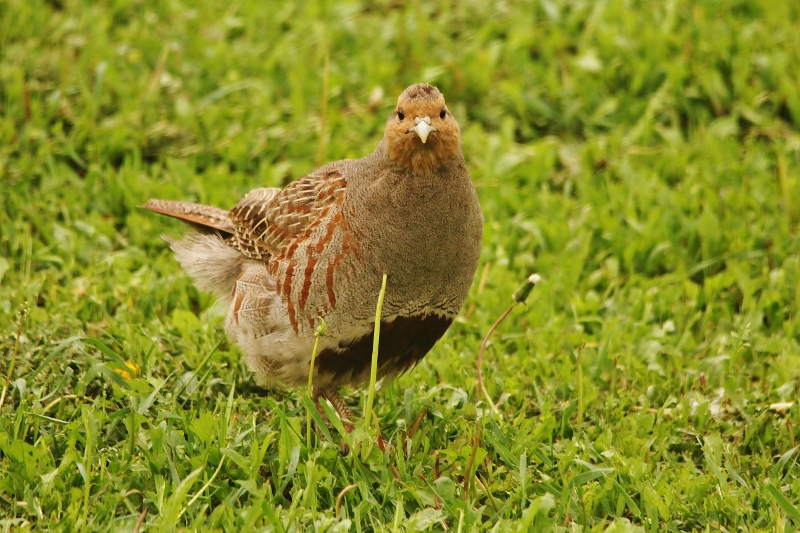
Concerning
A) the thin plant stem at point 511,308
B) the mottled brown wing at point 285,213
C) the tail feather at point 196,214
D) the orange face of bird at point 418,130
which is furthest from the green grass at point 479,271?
the orange face of bird at point 418,130

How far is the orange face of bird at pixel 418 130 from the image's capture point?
360cm

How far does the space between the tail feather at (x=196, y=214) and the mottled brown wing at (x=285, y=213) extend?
0.18m

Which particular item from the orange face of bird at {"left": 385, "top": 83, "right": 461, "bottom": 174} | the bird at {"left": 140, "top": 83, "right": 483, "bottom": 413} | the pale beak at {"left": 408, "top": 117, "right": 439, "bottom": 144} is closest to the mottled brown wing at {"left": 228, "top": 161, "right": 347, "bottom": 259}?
the bird at {"left": 140, "top": 83, "right": 483, "bottom": 413}

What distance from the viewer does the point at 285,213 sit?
4.12 metres

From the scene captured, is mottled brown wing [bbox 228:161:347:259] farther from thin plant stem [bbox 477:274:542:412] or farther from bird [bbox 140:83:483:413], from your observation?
thin plant stem [bbox 477:274:542:412]

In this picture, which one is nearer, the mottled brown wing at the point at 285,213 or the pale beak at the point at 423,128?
the pale beak at the point at 423,128

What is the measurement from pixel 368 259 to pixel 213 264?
3.60ft

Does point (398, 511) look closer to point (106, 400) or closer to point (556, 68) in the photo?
point (106, 400)

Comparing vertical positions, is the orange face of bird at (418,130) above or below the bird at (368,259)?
above

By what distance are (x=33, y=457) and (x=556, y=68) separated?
432 cm

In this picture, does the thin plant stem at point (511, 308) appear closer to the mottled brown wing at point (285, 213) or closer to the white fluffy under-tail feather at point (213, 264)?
the mottled brown wing at point (285, 213)

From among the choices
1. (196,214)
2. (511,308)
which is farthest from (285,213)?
(511,308)

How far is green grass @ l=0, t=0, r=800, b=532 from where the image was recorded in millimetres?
3490

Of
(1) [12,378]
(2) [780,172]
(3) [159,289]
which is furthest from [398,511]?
(2) [780,172]
